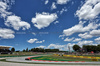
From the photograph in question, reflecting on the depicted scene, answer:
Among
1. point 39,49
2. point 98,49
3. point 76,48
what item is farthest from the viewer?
point 39,49

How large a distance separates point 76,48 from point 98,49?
3063 cm

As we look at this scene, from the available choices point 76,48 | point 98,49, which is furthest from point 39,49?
point 98,49

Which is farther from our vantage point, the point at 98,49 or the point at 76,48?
Answer: the point at 76,48

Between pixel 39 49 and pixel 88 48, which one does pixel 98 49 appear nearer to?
pixel 88 48

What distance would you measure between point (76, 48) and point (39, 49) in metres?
64.3

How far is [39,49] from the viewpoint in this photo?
159m

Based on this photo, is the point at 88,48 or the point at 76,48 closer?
the point at 88,48

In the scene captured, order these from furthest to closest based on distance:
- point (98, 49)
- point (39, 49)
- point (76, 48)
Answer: point (39, 49), point (76, 48), point (98, 49)

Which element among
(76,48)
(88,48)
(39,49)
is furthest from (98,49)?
(39,49)

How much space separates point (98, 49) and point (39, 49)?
9466cm

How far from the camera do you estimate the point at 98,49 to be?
413ft

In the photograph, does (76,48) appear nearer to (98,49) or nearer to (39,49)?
(98,49)

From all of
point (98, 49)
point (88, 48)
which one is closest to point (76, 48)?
point (88, 48)

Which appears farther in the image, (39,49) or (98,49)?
(39,49)
